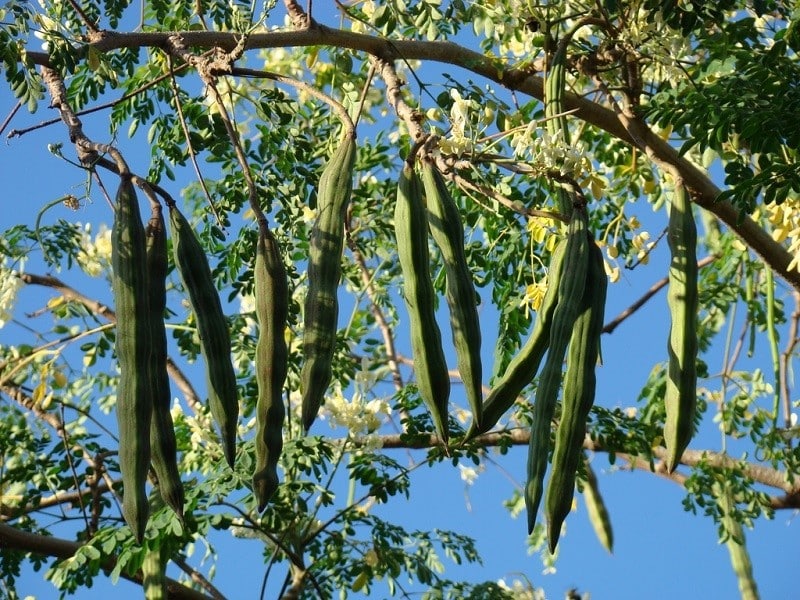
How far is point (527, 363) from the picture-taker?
2268mm

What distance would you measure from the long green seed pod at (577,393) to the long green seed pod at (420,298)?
7.8 inches

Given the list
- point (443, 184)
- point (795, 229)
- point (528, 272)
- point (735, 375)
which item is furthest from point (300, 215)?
point (735, 375)

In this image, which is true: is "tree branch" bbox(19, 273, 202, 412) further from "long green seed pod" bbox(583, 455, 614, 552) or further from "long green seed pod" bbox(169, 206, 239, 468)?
"long green seed pod" bbox(169, 206, 239, 468)

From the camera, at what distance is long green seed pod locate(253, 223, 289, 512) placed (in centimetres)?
209

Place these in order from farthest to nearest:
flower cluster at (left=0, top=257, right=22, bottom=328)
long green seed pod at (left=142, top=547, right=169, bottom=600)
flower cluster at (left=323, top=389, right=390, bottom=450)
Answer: flower cluster at (left=0, top=257, right=22, bottom=328), flower cluster at (left=323, top=389, right=390, bottom=450), long green seed pod at (left=142, top=547, right=169, bottom=600)

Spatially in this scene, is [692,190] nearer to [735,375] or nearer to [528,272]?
[528,272]

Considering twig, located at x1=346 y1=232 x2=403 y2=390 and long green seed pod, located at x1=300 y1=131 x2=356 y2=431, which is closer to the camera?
long green seed pod, located at x1=300 y1=131 x2=356 y2=431

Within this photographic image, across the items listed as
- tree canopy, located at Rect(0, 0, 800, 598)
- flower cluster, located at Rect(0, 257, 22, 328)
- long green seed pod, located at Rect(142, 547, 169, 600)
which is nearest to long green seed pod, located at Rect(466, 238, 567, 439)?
tree canopy, located at Rect(0, 0, 800, 598)

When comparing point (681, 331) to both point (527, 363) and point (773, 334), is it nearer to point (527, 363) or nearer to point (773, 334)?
point (527, 363)

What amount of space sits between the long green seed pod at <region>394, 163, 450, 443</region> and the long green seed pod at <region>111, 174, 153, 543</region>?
427mm

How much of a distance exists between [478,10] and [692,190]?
0.95 m

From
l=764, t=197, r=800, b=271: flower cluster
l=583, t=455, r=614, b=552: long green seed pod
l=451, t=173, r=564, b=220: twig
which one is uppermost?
l=583, t=455, r=614, b=552: long green seed pod

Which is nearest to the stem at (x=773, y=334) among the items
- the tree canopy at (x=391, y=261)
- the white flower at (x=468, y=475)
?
the tree canopy at (x=391, y=261)

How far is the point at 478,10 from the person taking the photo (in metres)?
4.15
